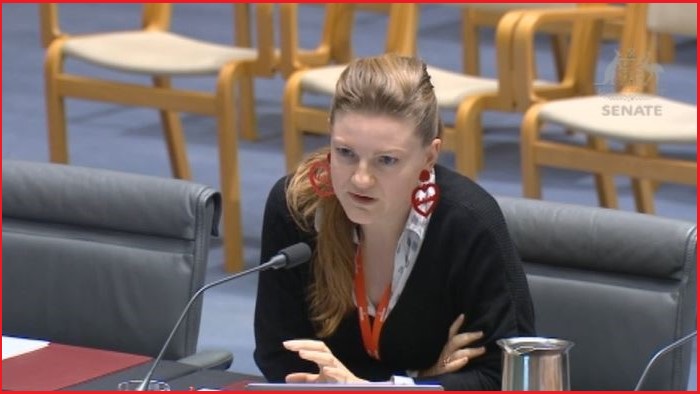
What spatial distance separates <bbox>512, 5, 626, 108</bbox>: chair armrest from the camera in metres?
4.87

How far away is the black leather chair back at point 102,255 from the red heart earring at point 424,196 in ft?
1.29

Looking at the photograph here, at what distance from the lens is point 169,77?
18.3ft

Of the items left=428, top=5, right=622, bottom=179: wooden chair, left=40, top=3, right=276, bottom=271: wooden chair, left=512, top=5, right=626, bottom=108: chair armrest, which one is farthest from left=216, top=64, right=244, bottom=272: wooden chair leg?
left=512, top=5, right=626, bottom=108: chair armrest

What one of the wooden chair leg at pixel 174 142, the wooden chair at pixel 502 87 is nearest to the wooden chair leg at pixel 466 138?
the wooden chair at pixel 502 87

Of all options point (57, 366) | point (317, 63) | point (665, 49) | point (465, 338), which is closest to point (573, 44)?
point (317, 63)

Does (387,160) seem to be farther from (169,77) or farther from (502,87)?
(169,77)

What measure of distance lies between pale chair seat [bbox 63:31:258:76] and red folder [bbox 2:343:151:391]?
9.17ft

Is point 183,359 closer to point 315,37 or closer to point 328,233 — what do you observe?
point 328,233

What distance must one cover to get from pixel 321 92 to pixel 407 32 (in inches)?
19.4

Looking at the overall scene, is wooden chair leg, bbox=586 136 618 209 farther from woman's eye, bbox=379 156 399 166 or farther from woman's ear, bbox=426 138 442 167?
woman's eye, bbox=379 156 399 166

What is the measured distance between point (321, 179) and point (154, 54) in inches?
114

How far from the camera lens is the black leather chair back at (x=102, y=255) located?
2.86m

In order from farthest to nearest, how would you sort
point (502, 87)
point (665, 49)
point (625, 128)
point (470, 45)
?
1. point (665, 49)
2. point (470, 45)
3. point (502, 87)
4. point (625, 128)

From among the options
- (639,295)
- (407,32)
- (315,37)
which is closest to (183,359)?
(639,295)
